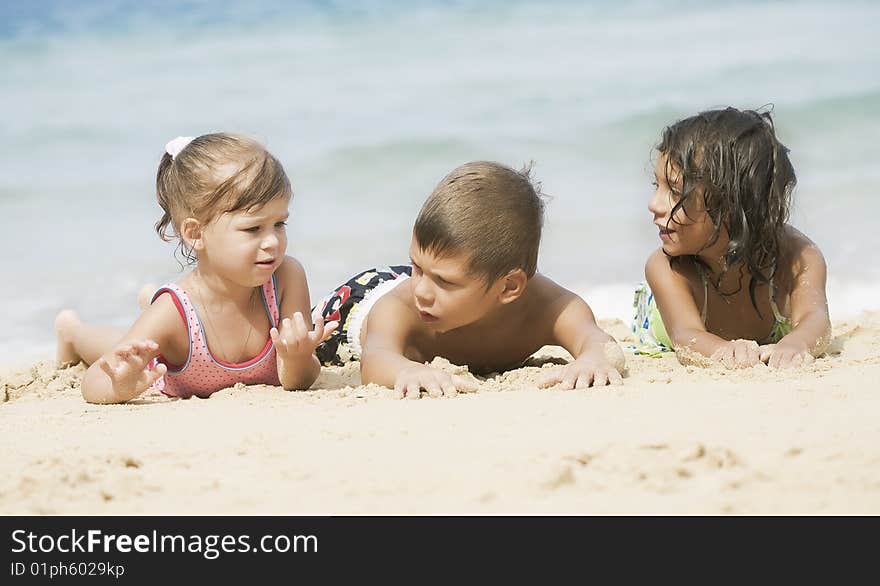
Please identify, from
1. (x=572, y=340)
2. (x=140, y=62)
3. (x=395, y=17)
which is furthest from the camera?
(x=395, y=17)

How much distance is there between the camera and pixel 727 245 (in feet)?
13.1

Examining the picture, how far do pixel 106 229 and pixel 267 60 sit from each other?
5149 mm

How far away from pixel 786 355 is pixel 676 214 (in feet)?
2.38

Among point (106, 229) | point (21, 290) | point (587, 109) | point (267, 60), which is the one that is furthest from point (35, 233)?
point (587, 109)

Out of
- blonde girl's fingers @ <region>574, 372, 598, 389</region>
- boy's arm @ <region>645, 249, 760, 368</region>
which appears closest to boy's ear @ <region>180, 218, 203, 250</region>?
blonde girl's fingers @ <region>574, 372, 598, 389</region>

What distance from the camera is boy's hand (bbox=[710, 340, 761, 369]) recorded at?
3488mm

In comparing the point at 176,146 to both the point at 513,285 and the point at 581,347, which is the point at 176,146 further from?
the point at 581,347

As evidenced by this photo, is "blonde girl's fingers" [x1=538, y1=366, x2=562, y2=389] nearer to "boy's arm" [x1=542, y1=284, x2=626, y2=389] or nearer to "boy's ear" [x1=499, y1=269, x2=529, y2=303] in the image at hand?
"boy's arm" [x1=542, y1=284, x2=626, y2=389]

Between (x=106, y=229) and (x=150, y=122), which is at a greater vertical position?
(x=150, y=122)

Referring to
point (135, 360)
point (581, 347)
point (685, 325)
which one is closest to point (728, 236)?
point (685, 325)

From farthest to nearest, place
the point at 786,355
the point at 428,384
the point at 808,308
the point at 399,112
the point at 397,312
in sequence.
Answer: the point at 399,112
the point at 808,308
the point at 397,312
the point at 786,355
the point at 428,384

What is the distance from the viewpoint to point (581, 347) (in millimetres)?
3654

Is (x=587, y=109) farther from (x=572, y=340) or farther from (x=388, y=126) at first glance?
(x=572, y=340)

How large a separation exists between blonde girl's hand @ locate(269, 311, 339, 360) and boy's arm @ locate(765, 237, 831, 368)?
162 cm
